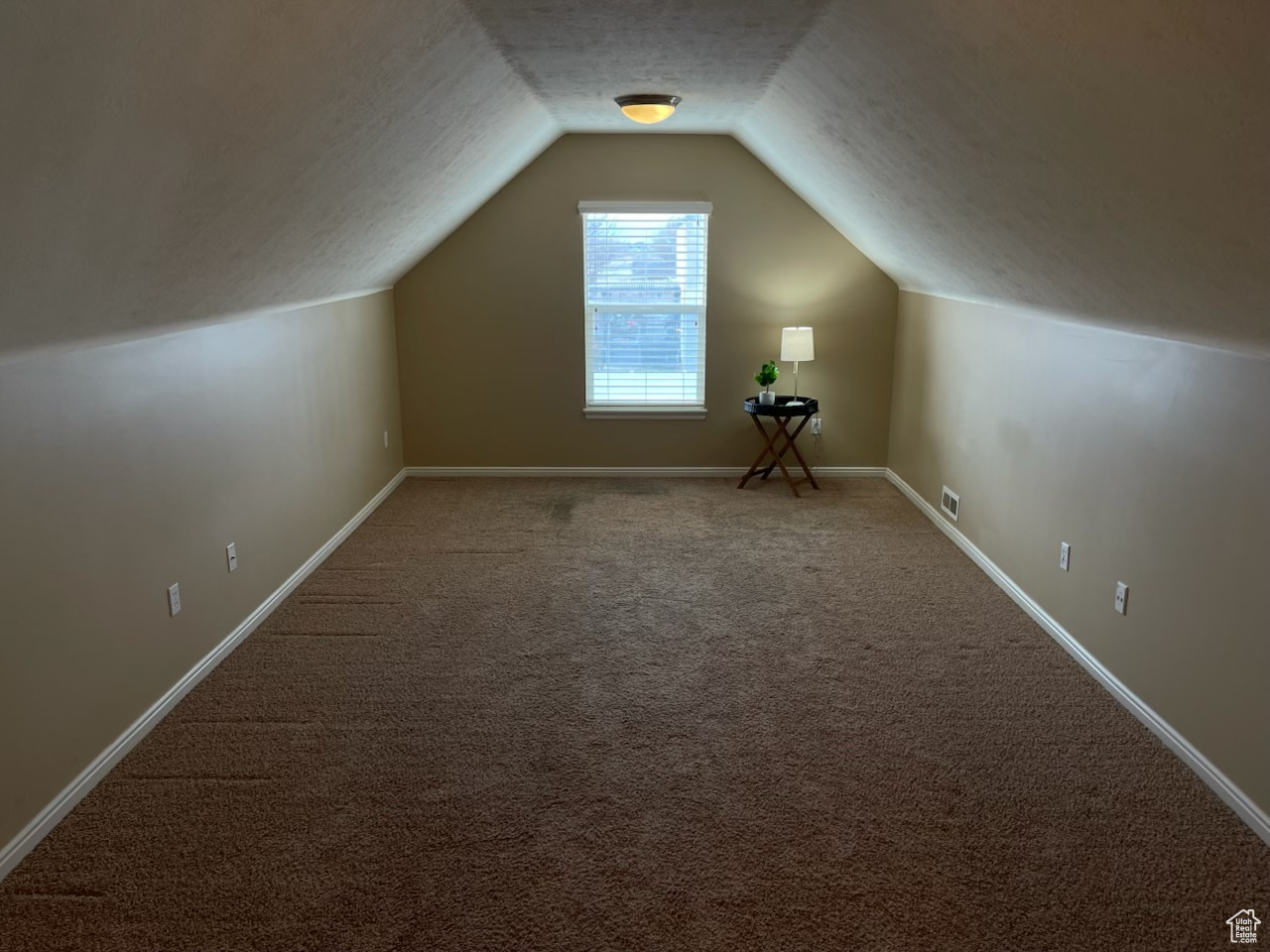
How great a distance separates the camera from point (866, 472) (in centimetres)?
633

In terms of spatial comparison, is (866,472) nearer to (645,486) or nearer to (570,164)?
(645,486)

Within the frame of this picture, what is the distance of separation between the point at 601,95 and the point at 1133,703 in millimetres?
3480

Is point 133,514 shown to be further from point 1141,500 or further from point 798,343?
point 798,343

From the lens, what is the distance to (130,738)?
9.56 feet

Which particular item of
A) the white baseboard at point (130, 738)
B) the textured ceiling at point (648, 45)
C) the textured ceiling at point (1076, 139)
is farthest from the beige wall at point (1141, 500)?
the white baseboard at point (130, 738)

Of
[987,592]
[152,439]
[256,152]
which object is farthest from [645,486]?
[256,152]

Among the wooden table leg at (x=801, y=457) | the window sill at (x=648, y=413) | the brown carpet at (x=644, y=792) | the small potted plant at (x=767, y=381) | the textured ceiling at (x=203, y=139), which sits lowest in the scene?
the brown carpet at (x=644, y=792)

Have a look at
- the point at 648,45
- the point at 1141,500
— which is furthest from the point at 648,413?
the point at 1141,500

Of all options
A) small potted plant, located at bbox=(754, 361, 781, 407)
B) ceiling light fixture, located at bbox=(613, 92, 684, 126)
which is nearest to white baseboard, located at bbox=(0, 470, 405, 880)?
ceiling light fixture, located at bbox=(613, 92, 684, 126)

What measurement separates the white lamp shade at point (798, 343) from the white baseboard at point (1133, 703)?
1.52 meters

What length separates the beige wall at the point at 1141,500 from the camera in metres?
2.59

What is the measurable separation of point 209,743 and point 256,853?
2.20 feet

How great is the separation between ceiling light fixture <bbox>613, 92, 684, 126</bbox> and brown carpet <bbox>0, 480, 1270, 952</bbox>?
226 centimetres

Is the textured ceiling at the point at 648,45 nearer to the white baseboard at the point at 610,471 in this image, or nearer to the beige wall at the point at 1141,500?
the beige wall at the point at 1141,500
